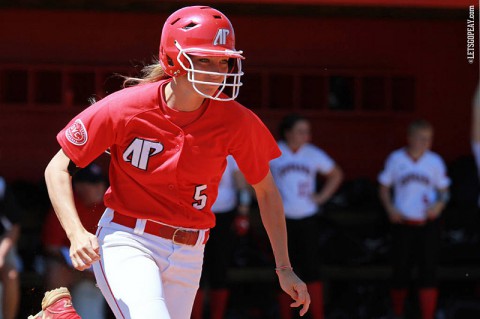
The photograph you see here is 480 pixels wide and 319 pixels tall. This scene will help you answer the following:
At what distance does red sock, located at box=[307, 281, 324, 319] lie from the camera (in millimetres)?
6930

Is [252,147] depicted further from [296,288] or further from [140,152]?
[296,288]

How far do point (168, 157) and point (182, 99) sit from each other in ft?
0.75

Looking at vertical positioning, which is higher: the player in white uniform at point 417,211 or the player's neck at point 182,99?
the player's neck at point 182,99

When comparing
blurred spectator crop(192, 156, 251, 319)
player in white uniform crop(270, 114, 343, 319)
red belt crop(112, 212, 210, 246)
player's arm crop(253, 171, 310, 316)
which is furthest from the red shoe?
player in white uniform crop(270, 114, 343, 319)

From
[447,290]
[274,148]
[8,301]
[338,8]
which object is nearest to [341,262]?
[447,290]

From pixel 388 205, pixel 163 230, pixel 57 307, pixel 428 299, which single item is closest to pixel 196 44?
pixel 163 230

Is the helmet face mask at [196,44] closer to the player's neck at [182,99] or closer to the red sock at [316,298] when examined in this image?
the player's neck at [182,99]

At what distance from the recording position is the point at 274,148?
3.85m

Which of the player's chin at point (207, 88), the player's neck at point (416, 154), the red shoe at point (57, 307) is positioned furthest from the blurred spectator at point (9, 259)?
the player's chin at point (207, 88)

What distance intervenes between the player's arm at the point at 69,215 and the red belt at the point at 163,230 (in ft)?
0.70

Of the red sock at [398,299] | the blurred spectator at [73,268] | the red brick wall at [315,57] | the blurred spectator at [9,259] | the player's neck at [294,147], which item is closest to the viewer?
the blurred spectator at [9,259]

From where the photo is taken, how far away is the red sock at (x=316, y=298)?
6.93 meters

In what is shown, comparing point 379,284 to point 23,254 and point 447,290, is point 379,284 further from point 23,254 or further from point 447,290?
point 23,254

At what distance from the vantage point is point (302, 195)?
6.94 metres
